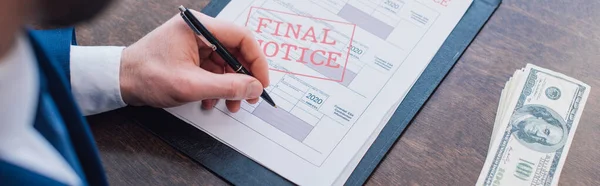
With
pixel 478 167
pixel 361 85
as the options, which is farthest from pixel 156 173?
pixel 478 167

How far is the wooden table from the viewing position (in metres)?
0.82

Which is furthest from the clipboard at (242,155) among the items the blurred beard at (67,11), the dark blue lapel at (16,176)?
the blurred beard at (67,11)

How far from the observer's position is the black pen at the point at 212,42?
853 mm

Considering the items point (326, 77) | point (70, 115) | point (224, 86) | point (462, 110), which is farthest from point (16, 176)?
point (462, 110)

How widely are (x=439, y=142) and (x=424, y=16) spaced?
0.19 m

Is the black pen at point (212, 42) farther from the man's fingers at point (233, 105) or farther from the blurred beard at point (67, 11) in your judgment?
the blurred beard at point (67, 11)

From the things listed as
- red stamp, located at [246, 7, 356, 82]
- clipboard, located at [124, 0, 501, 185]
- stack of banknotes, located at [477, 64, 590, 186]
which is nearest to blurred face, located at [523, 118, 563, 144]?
stack of banknotes, located at [477, 64, 590, 186]

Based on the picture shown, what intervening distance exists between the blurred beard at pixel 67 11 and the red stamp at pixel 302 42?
442mm

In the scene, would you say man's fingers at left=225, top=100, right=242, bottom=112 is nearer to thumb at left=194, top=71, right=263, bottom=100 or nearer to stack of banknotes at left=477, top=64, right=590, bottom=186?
thumb at left=194, top=71, right=263, bottom=100

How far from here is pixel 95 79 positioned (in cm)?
86

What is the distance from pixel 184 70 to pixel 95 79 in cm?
11

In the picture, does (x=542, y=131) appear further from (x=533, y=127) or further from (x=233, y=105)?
(x=233, y=105)

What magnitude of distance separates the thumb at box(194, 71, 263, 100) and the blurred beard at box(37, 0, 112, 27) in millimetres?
356

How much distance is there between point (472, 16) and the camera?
0.95 metres
